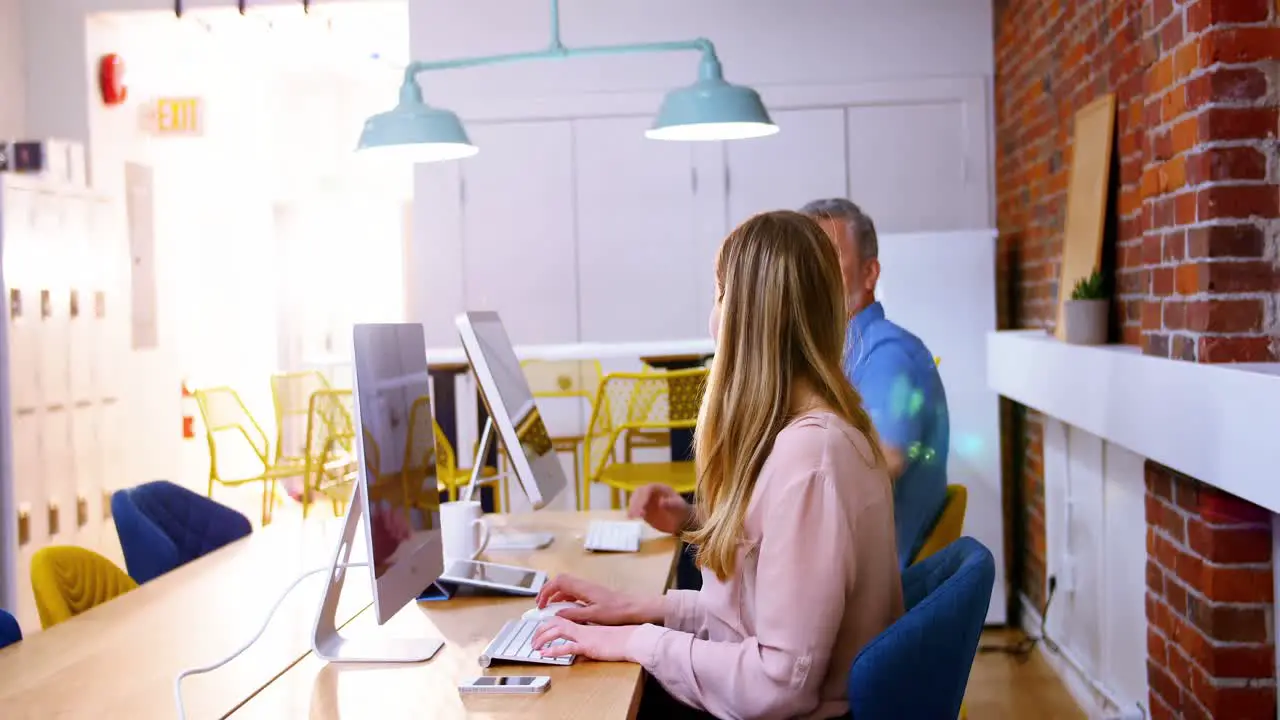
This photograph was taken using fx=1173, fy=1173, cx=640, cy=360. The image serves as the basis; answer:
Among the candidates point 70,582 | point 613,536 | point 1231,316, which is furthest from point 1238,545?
point 70,582

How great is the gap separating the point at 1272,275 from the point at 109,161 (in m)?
5.58

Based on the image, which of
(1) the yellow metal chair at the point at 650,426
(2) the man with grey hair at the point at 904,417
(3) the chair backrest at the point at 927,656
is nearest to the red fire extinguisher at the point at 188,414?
(1) the yellow metal chair at the point at 650,426

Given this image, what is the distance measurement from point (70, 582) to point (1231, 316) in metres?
2.34

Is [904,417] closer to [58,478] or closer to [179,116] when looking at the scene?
[58,478]

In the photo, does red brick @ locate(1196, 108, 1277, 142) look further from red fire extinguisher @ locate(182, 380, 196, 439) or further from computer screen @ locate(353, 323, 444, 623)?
red fire extinguisher @ locate(182, 380, 196, 439)

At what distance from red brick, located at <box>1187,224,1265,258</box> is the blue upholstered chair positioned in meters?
2.32

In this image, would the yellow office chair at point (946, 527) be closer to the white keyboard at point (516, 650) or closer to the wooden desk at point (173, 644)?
the white keyboard at point (516, 650)

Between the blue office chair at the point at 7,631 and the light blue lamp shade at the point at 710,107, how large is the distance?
2.07 metres

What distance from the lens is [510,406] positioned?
239 centimetres

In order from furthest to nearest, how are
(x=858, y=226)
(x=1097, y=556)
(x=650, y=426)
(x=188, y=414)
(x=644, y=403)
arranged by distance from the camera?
(x=188, y=414) → (x=644, y=403) → (x=650, y=426) → (x=1097, y=556) → (x=858, y=226)

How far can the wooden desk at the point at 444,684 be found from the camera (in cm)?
149

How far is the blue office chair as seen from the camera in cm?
196

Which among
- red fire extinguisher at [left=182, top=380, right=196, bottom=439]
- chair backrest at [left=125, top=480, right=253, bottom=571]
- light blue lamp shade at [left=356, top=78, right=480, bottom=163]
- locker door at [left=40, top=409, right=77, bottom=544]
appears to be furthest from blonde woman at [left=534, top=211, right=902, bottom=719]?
red fire extinguisher at [left=182, top=380, right=196, bottom=439]

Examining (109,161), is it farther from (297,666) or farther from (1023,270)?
(297,666)
